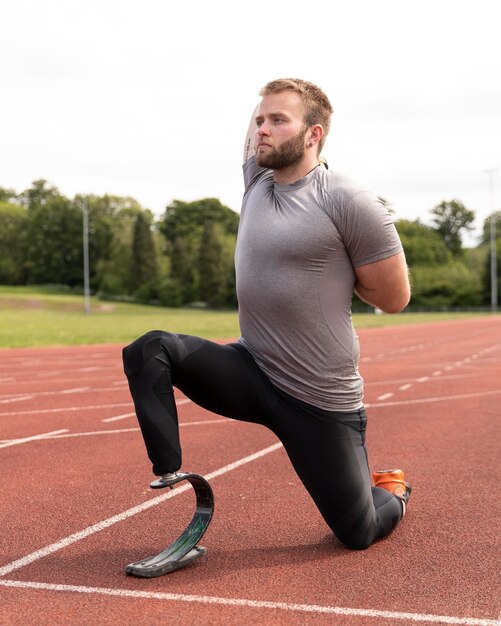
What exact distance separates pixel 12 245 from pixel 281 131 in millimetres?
112011

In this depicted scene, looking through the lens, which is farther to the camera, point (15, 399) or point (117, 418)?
point (15, 399)

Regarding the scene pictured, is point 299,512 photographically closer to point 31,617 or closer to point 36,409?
point 31,617

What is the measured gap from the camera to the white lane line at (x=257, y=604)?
3135 mm

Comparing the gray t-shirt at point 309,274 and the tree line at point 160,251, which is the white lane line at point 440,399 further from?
the tree line at point 160,251

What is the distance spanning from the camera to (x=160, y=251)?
9969 centimetres

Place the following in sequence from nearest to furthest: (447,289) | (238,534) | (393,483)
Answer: (238,534)
(393,483)
(447,289)

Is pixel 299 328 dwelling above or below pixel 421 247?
below

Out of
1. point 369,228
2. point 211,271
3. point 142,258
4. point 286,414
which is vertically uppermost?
point 142,258

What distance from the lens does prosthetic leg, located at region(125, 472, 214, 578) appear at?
11.7 ft

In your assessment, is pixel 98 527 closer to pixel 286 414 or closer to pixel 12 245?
pixel 286 414

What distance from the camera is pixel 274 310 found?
3.76 meters

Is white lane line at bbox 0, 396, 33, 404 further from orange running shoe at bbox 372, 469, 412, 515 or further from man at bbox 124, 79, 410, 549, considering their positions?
man at bbox 124, 79, 410, 549

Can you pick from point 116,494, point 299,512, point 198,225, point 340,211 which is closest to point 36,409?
point 116,494

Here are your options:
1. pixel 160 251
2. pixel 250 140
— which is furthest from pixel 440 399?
pixel 160 251
